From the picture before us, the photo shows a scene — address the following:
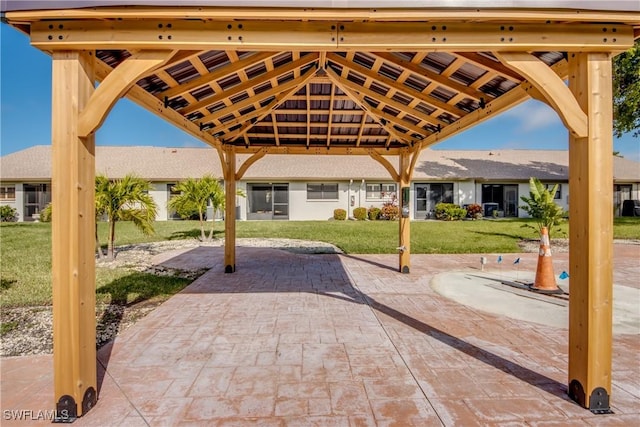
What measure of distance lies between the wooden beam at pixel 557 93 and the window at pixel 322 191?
19843mm

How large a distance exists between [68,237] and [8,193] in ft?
86.5

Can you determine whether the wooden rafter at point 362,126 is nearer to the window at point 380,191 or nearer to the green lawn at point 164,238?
the green lawn at point 164,238

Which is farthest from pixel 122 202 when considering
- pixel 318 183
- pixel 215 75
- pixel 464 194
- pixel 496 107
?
pixel 464 194

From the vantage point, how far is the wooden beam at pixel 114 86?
2.70m

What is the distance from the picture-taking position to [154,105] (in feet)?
14.1

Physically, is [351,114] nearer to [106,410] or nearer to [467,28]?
[467,28]

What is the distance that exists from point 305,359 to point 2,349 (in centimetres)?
348

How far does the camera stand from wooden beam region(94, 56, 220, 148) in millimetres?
3326

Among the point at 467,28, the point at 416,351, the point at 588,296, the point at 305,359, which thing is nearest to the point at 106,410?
the point at 305,359

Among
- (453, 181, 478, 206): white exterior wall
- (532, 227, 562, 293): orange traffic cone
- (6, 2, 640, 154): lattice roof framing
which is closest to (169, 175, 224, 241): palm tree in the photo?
(6, 2, 640, 154): lattice roof framing

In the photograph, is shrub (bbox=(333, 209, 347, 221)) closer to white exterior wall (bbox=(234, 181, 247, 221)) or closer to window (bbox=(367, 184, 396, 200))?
window (bbox=(367, 184, 396, 200))

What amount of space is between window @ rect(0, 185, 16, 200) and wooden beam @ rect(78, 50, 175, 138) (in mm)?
25975

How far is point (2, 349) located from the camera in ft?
12.7

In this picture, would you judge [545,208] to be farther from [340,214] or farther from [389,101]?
[340,214]
